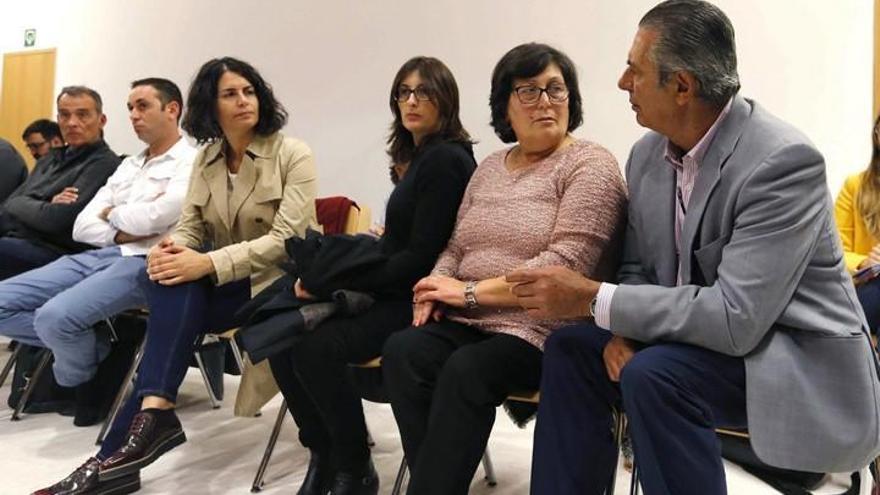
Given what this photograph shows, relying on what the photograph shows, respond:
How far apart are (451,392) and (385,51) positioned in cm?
337

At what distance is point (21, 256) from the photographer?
3.22m

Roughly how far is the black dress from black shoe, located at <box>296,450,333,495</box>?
0.03 metres

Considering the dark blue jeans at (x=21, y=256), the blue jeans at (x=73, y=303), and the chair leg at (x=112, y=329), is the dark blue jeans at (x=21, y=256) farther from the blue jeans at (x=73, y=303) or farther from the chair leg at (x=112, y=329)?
the chair leg at (x=112, y=329)

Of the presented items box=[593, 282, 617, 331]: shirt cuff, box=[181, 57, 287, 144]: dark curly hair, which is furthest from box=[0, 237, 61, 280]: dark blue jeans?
box=[593, 282, 617, 331]: shirt cuff

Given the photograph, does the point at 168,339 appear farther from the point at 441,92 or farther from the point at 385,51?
the point at 385,51

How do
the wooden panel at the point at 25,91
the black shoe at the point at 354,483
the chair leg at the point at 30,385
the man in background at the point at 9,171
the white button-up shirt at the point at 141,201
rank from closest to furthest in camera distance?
→ the black shoe at the point at 354,483 < the white button-up shirt at the point at 141,201 < the chair leg at the point at 30,385 < the man in background at the point at 9,171 < the wooden panel at the point at 25,91

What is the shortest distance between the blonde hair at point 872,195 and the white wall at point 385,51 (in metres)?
0.68

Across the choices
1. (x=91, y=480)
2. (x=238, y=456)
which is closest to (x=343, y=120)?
(x=238, y=456)

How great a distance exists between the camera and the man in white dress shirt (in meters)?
2.64

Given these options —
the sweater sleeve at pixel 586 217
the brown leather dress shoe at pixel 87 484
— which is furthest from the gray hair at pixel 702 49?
the brown leather dress shoe at pixel 87 484

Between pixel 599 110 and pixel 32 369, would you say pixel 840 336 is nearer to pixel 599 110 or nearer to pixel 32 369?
pixel 599 110

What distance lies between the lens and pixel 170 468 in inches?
96.3

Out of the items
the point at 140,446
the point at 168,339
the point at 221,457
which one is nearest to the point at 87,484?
the point at 140,446

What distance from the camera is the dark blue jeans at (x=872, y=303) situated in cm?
218
